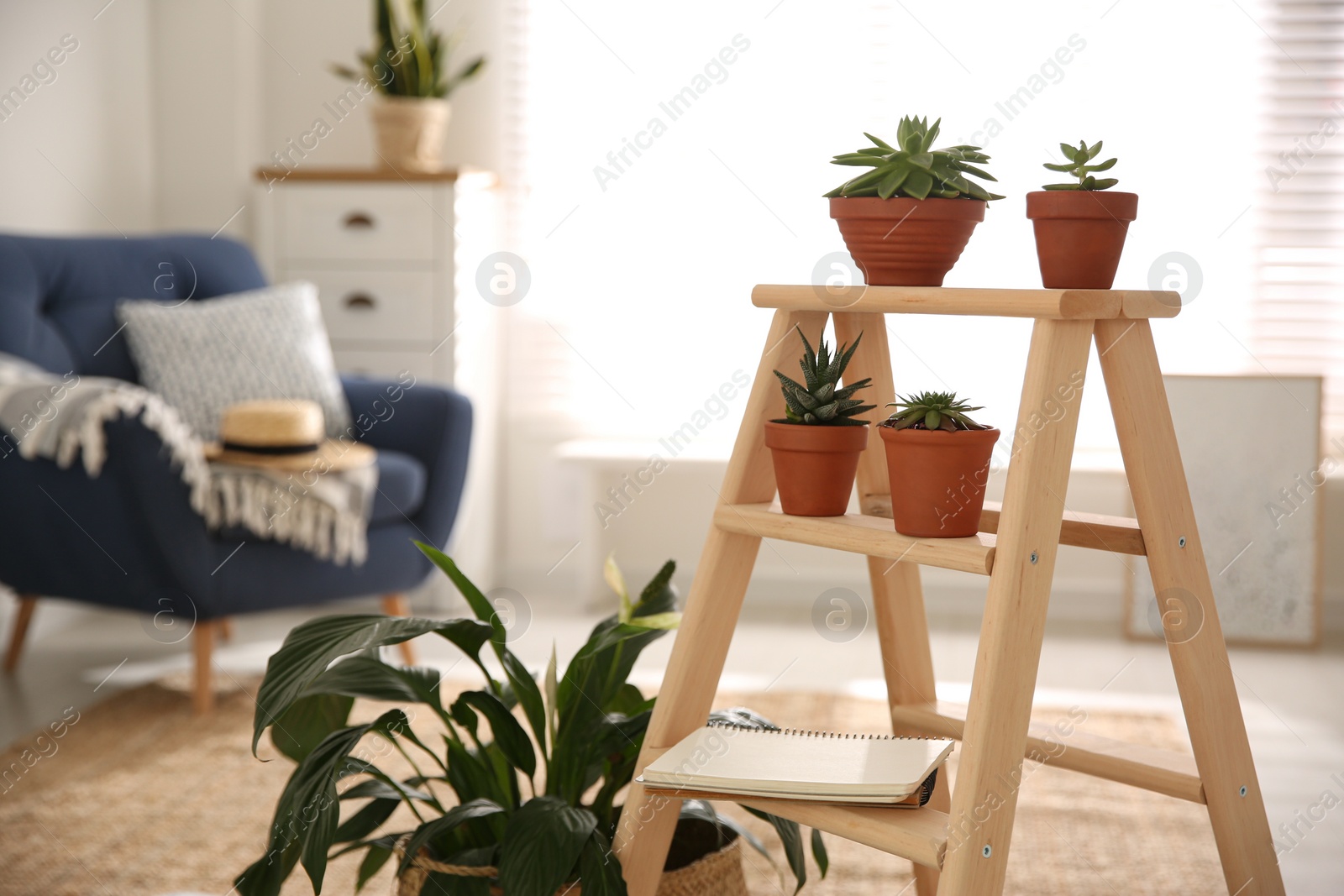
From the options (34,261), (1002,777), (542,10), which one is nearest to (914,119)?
(1002,777)

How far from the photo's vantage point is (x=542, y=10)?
11.9 ft

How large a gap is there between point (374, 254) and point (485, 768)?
2284 millimetres

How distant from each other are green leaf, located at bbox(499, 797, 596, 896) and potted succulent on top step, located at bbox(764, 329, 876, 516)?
14.7 inches

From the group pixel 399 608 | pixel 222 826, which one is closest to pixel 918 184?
pixel 222 826

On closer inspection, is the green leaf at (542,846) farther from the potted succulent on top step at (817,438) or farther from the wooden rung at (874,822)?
the potted succulent on top step at (817,438)

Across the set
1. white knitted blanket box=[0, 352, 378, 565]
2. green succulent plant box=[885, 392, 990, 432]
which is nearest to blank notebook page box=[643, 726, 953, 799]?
green succulent plant box=[885, 392, 990, 432]

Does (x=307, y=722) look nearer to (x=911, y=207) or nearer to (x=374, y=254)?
(x=911, y=207)

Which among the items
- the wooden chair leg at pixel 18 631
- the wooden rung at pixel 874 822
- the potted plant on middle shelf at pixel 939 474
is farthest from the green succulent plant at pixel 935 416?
the wooden chair leg at pixel 18 631

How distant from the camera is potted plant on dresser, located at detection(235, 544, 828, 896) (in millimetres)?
1162

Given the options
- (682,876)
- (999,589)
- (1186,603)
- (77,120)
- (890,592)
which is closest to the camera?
(999,589)

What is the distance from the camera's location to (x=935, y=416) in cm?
112

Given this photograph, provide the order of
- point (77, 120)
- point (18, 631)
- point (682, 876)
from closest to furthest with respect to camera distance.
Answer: point (682, 876), point (18, 631), point (77, 120)

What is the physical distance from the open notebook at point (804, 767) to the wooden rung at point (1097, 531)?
24 centimetres

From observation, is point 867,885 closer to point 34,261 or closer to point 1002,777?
point 1002,777
